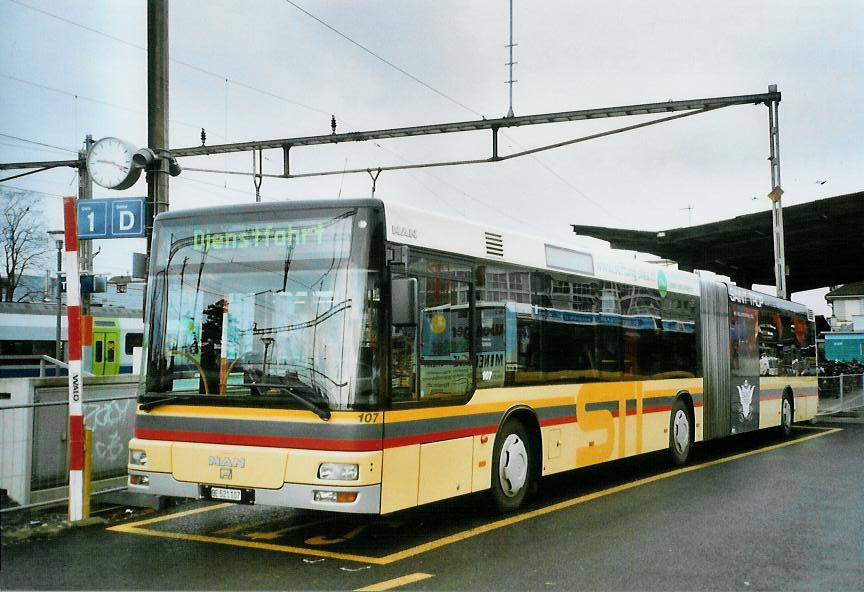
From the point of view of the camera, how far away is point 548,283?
415 inches

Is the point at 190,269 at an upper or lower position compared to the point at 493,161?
lower

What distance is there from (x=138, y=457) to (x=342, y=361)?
7.08 ft

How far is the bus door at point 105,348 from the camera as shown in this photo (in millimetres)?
31297

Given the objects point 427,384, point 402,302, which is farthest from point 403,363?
point 402,302

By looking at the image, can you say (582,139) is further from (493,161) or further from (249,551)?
(249,551)

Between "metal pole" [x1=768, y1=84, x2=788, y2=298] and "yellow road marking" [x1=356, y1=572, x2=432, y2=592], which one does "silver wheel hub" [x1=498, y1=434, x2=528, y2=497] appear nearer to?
"yellow road marking" [x1=356, y1=572, x2=432, y2=592]

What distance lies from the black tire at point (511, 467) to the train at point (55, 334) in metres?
23.9

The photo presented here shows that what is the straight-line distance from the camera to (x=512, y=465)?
960 cm

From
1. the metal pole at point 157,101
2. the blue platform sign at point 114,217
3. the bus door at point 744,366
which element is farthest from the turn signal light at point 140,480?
the bus door at point 744,366

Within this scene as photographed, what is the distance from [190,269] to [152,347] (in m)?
0.75

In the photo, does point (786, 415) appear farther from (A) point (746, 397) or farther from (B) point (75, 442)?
(B) point (75, 442)

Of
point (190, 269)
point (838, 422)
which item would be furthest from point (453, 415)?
point (838, 422)

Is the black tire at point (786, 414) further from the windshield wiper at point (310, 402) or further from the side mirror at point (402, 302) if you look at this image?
the windshield wiper at point (310, 402)

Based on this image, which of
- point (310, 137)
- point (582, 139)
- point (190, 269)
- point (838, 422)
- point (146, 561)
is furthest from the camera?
point (838, 422)
